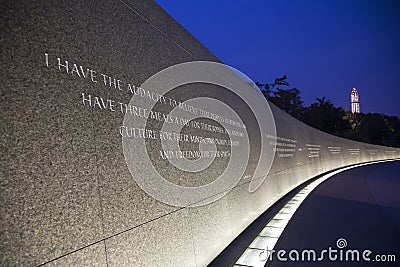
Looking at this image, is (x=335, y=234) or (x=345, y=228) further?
(x=345, y=228)

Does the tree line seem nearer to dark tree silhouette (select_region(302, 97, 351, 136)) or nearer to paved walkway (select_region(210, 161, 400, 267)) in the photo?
dark tree silhouette (select_region(302, 97, 351, 136))

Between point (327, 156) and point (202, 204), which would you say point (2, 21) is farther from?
point (327, 156)

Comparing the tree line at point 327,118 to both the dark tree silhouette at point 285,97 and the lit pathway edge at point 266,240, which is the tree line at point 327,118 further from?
the lit pathway edge at point 266,240

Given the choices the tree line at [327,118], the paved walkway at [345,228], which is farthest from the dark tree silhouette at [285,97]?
the paved walkway at [345,228]

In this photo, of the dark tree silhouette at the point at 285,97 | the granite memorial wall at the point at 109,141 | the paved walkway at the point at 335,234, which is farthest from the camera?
the dark tree silhouette at the point at 285,97

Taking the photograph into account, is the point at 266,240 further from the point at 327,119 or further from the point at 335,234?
the point at 327,119

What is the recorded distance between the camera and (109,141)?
2.35 meters

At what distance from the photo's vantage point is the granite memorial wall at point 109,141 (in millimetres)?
1664

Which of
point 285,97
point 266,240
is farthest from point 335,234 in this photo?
point 285,97

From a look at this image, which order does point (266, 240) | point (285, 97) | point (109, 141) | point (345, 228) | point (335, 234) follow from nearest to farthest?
point (109, 141) → point (266, 240) → point (335, 234) → point (345, 228) → point (285, 97)

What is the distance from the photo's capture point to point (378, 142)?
219 feet

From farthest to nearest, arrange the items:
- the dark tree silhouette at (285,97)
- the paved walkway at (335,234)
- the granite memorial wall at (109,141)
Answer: the dark tree silhouette at (285,97) → the paved walkway at (335,234) → the granite memorial wall at (109,141)

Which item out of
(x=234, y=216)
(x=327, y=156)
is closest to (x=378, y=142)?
(x=327, y=156)

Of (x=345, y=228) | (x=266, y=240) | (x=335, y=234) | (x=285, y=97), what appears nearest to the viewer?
(x=266, y=240)
